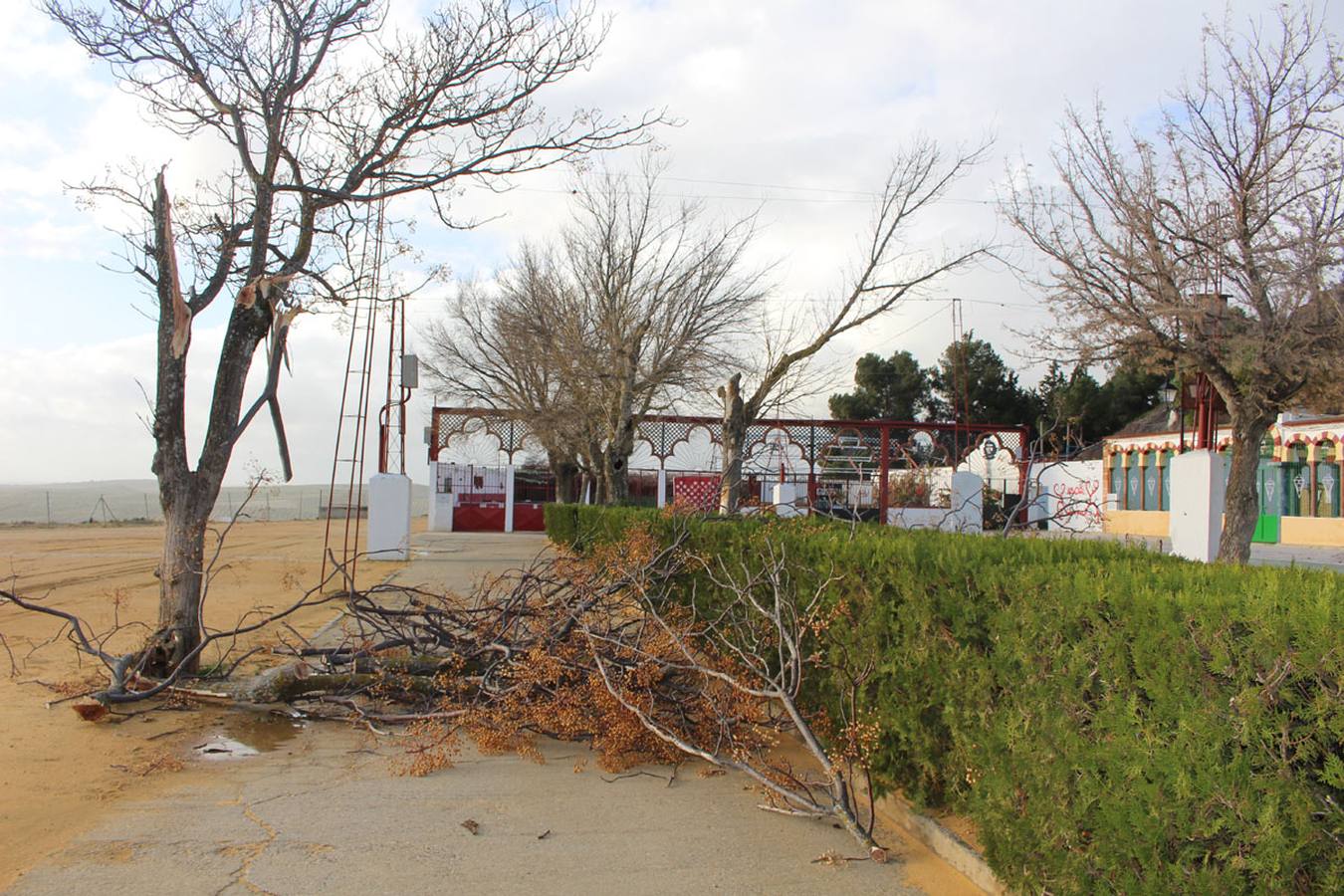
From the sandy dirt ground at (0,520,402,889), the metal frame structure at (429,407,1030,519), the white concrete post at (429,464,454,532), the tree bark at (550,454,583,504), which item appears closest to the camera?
the sandy dirt ground at (0,520,402,889)

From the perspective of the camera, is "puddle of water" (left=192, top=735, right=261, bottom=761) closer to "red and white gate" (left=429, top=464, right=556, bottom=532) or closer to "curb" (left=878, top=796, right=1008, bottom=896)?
"curb" (left=878, top=796, right=1008, bottom=896)

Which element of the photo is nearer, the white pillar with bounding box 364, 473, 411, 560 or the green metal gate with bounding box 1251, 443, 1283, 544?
the white pillar with bounding box 364, 473, 411, 560

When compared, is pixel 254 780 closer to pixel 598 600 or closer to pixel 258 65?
pixel 598 600

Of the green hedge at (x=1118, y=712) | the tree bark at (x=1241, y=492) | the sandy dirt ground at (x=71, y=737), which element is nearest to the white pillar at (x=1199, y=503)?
the tree bark at (x=1241, y=492)

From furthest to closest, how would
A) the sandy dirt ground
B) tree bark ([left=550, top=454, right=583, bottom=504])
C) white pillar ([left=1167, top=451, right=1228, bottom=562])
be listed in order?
tree bark ([left=550, top=454, right=583, bottom=504]) < white pillar ([left=1167, top=451, right=1228, bottom=562]) < the sandy dirt ground

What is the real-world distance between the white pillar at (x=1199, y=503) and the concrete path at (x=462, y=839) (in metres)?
9.33

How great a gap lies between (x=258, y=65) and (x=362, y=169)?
1.23 metres

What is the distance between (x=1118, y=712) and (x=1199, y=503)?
36.0ft

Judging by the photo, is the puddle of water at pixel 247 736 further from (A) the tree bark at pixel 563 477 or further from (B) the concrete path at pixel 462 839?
(A) the tree bark at pixel 563 477

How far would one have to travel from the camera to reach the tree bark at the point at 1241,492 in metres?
12.3

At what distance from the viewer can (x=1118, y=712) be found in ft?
10.6

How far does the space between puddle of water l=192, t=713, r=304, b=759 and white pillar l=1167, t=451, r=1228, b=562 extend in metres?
10.8

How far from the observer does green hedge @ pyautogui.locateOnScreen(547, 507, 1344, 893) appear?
2676 millimetres

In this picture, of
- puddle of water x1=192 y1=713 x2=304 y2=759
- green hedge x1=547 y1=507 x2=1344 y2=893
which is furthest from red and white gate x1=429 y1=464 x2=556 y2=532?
green hedge x1=547 y1=507 x2=1344 y2=893
